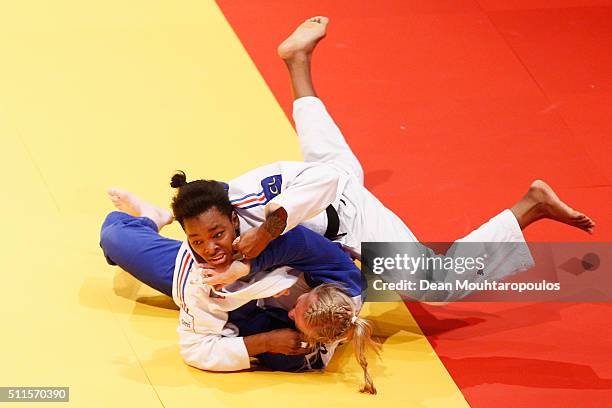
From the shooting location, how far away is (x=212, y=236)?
3904 mm

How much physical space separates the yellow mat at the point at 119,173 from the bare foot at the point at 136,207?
0.60 ft

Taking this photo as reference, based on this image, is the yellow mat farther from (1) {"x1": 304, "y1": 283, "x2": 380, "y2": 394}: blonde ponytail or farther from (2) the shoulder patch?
(2) the shoulder patch

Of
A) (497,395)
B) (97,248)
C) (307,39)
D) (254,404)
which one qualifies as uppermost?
(307,39)

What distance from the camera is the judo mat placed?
4.24 m

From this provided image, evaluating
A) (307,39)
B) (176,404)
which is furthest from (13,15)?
(176,404)

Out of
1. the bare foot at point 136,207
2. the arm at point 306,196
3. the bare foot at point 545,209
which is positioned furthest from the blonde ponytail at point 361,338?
the bare foot at point 136,207

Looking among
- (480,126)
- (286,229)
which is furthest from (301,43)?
(286,229)

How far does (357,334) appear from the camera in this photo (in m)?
3.96

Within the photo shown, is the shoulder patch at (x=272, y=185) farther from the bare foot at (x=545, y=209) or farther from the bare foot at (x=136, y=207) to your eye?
the bare foot at (x=545, y=209)

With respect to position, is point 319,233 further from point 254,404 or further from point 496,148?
point 496,148

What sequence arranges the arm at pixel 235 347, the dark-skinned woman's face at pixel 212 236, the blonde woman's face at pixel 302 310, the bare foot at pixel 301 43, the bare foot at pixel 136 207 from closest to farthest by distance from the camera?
the dark-skinned woman's face at pixel 212 236
the blonde woman's face at pixel 302 310
the arm at pixel 235 347
the bare foot at pixel 136 207
the bare foot at pixel 301 43

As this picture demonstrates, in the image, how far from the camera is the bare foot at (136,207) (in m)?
4.73

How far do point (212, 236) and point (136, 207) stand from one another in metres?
0.93

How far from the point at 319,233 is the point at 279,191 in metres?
0.28
